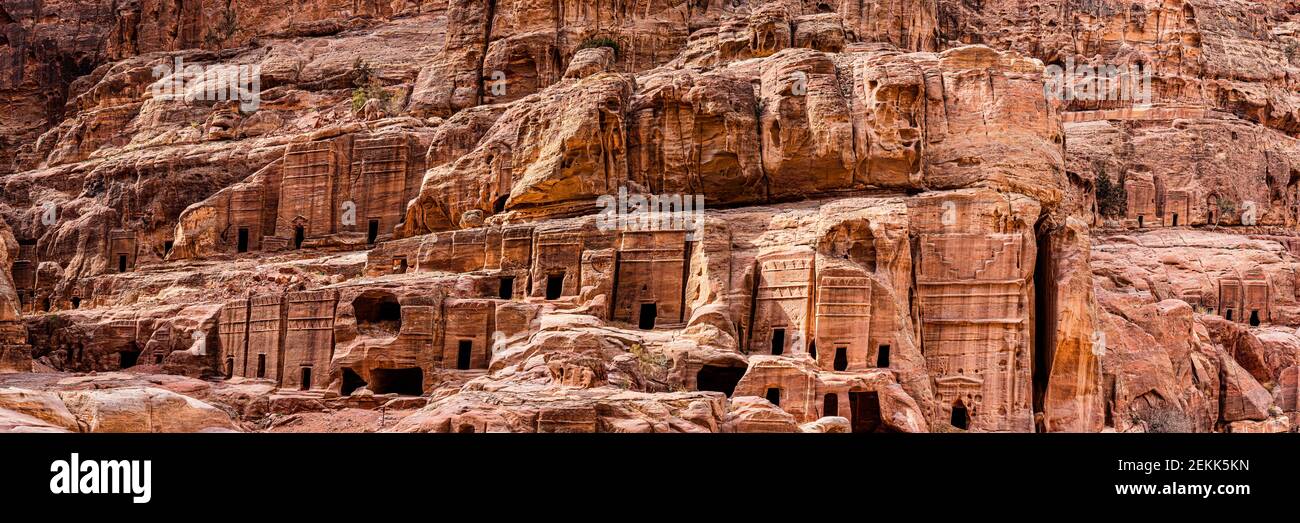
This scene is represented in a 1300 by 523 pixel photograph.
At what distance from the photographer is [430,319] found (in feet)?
203

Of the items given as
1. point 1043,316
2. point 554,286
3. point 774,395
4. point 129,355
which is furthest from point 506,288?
point 1043,316

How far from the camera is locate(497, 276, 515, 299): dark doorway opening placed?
65125 mm

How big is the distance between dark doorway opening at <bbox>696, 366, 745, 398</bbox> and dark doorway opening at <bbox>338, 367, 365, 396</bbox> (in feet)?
40.8

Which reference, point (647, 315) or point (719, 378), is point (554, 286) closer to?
point (647, 315)

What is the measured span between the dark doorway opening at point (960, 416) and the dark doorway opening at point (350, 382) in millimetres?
21083

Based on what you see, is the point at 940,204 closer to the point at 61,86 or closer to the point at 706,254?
the point at 706,254

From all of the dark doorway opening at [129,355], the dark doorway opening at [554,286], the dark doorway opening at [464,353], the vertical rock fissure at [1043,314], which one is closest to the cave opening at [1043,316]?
the vertical rock fissure at [1043,314]

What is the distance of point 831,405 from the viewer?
189 feet

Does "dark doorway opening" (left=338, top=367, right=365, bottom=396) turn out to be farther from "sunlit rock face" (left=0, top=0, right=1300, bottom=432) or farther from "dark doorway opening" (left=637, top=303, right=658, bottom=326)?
"dark doorway opening" (left=637, top=303, right=658, bottom=326)

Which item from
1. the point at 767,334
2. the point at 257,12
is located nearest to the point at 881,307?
the point at 767,334

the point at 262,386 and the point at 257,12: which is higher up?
the point at 257,12

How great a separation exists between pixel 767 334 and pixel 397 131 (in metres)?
24.5

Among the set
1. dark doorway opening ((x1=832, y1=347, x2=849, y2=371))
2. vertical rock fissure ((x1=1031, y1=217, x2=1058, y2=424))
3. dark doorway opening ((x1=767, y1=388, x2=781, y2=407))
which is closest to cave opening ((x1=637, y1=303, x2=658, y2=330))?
dark doorway opening ((x1=832, y1=347, x2=849, y2=371))

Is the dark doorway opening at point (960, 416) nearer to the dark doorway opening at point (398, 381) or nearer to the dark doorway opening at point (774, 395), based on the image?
the dark doorway opening at point (774, 395)
